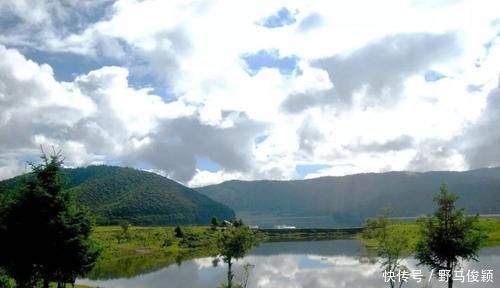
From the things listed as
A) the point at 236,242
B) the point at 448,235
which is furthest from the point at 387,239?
the point at 236,242

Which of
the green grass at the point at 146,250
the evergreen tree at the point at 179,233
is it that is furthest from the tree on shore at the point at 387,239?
the evergreen tree at the point at 179,233

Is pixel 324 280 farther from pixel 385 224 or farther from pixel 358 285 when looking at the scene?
pixel 385 224

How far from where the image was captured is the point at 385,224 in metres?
42.4

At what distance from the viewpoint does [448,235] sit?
38594mm

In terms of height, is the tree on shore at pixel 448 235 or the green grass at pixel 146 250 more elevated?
the tree on shore at pixel 448 235

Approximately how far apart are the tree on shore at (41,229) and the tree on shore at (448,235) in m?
28.9

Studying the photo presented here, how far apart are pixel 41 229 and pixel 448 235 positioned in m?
31.8

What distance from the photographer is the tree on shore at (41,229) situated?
35.9 meters

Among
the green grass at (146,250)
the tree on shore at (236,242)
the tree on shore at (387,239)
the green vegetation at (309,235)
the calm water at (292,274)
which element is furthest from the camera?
the green vegetation at (309,235)

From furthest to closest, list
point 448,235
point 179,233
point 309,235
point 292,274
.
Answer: point 309,235 → point 179,233 → point 292,274 → point 448,235

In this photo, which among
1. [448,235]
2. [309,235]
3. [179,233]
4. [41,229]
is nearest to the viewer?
[41,229]

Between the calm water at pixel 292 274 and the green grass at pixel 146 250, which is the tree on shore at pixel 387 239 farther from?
the green grass at pixel 146 250

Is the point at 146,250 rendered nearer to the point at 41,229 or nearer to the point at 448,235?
the point at 41,229

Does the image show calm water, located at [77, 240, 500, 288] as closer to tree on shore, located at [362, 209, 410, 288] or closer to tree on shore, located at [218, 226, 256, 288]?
tree on shore, located at [218, 226, 256, 288]
